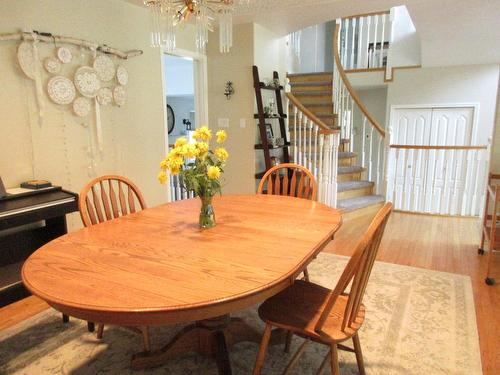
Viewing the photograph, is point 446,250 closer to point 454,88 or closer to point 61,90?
point 454,88

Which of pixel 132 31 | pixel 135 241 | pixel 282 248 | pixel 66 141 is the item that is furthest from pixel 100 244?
pixel 132 31

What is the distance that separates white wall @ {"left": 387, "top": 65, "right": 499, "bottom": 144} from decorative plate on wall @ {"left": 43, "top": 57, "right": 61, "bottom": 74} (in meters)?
4.97

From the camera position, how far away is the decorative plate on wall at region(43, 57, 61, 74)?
105 inches

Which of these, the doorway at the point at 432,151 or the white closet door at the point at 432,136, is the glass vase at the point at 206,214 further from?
the white closet door at the point at 432,136

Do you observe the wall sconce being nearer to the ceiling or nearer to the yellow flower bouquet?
the ceiling

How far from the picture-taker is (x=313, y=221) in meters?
1.77

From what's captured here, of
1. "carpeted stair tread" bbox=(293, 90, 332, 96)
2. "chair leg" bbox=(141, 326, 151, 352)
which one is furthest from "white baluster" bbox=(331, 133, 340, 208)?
"chair leg" bbox=(141, 326, 151, 352)

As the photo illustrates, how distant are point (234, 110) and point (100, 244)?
10.4 feet

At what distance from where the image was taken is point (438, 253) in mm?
3266

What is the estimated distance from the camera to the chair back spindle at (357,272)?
3.92ft

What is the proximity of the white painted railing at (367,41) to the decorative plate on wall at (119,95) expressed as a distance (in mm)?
4155

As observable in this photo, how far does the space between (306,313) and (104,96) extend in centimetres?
262

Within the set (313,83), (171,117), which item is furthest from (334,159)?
(171,117)

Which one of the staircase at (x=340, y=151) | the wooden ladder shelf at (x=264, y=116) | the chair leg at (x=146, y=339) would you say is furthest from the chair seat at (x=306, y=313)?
the staircase at (x=340, y=151)
